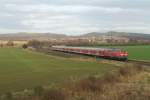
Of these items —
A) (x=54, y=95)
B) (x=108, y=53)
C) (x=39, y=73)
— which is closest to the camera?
(x=54, y=95)

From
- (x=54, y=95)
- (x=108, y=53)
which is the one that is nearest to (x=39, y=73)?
(x=54, y=95)

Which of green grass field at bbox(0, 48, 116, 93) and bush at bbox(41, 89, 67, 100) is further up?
bush at bbox(41, 89, 67, 100)

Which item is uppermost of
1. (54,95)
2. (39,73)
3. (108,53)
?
(54,95)

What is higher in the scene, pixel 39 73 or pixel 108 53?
pixel 108 53

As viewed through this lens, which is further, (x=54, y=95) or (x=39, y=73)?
(x=39, y=73)

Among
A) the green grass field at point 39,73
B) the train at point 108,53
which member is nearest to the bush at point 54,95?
the green grass field at point 39,73

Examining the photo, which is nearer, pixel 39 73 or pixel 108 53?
pixel 39 73

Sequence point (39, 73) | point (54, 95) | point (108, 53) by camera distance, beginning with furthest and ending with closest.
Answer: point (108, 53) → point (39, 73) → point (54, 95)

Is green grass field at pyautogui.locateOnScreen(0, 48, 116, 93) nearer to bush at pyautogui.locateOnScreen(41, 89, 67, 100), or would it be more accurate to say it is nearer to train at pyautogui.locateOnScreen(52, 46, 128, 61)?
bush at pyautogui.locateOnScreen(41, 89, 67, 100)

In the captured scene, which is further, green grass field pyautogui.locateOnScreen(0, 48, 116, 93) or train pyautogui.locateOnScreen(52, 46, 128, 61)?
train pyautogui.locateOnScreen(52, 46, 128, 61)

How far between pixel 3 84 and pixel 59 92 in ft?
37.4

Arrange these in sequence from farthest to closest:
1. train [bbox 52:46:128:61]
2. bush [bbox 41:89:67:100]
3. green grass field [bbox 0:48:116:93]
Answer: train [bbox 52:46:128:61] < green grass field [bbox 0:48:116:93] < bush [bbox 41:89:67:100]

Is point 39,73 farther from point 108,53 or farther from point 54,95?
point 108,53

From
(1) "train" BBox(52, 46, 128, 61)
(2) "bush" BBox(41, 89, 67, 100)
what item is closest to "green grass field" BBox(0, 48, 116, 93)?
(2) "bush" BBox(41, 89, 67, 100)
